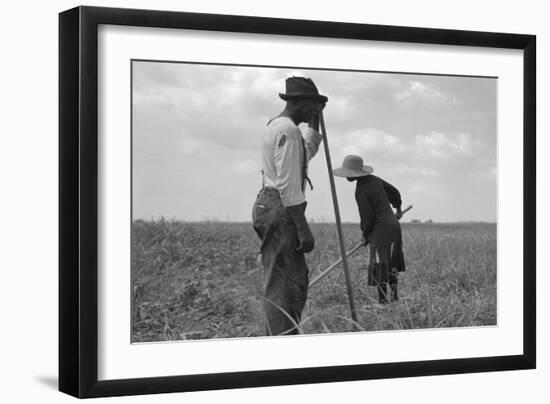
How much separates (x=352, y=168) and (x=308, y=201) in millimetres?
367

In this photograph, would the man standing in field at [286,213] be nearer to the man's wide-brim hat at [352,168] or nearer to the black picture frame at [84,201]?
the man's wide-brim hat at [352,168]

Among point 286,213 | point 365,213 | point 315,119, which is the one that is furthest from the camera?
point 365,213

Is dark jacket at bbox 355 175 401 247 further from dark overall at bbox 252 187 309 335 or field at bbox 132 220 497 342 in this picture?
dark overall at bbox 252 187 309 335

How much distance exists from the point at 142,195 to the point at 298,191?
96 centimetres

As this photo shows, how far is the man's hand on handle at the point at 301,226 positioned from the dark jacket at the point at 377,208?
391 mm

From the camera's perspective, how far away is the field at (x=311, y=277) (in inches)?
224

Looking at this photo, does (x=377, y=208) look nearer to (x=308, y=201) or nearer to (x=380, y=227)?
(x=380, y=227)

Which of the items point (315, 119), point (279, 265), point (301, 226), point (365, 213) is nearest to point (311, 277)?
point (279, 265)

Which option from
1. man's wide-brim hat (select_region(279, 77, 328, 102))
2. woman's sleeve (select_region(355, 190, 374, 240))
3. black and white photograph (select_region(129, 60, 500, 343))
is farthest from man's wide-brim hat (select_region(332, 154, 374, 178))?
man's wide-brim hat (select_region(279, 77, 328, 102))

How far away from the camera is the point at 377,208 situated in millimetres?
6164

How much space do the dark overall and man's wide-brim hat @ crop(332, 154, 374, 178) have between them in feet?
1.45

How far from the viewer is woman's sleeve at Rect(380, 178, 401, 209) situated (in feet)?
20.3

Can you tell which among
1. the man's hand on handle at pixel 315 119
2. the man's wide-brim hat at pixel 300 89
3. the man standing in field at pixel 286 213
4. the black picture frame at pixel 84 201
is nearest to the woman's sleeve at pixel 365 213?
the man standing in field at pixel 286 213

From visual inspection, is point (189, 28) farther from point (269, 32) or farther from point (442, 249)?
point (442, 249)
